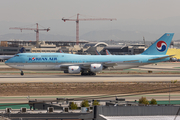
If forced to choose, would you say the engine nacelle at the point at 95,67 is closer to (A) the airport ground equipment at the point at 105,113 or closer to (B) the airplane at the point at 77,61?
(B) the airplane at the point at 77,61

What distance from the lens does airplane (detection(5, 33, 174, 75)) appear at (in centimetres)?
6988

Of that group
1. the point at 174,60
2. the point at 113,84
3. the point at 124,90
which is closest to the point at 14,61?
the point at 113,84

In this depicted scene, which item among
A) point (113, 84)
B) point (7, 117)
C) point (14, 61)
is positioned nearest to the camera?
point (7, 117)

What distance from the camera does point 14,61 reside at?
7012 cm

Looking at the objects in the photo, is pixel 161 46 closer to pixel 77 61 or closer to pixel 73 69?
pixel 77 61

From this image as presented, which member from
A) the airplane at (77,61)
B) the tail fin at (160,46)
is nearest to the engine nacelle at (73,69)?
the airplane at (77,61)

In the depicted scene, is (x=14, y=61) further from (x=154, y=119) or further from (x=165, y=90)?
(x=154, y=119)

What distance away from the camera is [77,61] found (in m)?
72.1

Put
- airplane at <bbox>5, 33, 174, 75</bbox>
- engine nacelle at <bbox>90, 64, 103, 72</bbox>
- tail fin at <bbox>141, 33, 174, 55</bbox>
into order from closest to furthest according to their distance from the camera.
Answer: engine nacelle at <bbox>90, 64, 103, 72</bbox> → airplane at <bbox>5, 33, 174, 75</bbox> → tail fin at <bbox>141, 33, 174, 55</bbox>

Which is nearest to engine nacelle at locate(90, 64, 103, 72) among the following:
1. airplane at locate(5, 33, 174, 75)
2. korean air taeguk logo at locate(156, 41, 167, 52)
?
airplane at locate(5, 33, 174, 75)

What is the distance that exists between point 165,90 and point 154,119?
85.3 ft

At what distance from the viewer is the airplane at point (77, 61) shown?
69.9 metres

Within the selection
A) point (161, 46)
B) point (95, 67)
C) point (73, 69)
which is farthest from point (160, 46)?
point (73, 69)

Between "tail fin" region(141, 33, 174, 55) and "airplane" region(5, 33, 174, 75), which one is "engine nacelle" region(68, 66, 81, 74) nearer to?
"airplane" region(5, 33, 174, 75)
